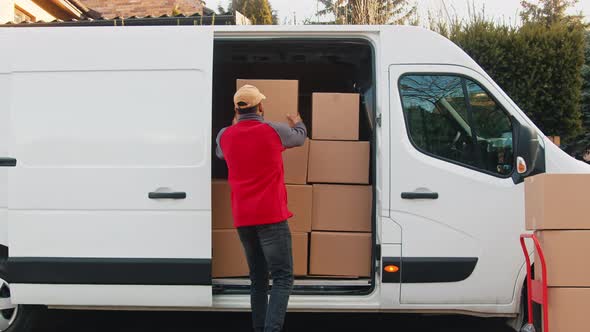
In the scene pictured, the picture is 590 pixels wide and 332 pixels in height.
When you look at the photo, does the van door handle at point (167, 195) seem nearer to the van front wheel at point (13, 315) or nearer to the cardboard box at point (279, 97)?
the cardboard box at point (279, 97)

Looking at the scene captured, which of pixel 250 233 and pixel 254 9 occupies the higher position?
pixel 254 9

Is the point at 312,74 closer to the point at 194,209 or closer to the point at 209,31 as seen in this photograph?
the point at 209,31

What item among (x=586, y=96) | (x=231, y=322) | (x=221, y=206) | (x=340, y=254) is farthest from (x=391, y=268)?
(x=586, y=96)

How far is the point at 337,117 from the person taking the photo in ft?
13.6

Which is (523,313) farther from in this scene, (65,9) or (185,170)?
(65,9)

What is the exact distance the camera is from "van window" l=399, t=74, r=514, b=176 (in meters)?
3.88

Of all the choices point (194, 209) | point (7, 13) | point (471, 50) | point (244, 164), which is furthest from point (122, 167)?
point (7, 13)

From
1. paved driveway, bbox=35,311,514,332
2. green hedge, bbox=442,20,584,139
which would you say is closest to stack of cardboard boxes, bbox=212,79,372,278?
paved driveway, bbox=35,311,514,332

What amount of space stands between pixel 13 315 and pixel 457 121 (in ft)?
11.4

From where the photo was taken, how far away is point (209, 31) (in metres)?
3.90

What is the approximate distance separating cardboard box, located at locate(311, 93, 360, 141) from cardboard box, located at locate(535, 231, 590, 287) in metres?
1.75

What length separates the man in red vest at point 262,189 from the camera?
351cm

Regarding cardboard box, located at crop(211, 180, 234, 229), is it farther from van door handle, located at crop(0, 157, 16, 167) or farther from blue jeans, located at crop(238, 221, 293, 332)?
van door handle, located at crop(0, 157, 16, 167)

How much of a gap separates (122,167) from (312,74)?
2.04 metres
